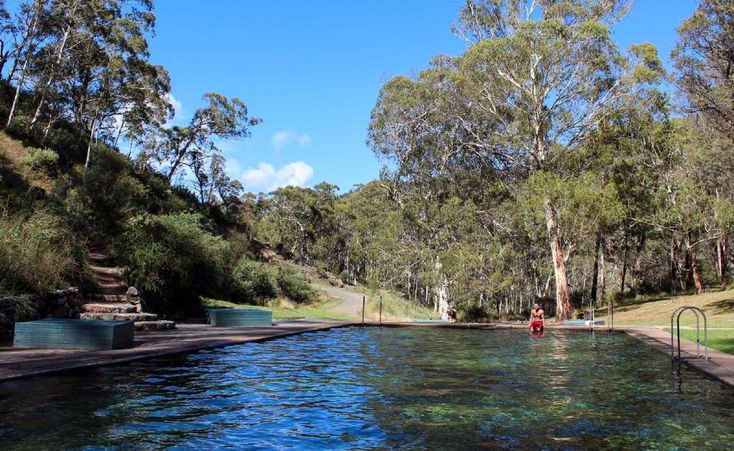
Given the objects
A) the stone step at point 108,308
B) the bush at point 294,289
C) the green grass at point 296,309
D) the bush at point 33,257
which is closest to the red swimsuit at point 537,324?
the green grass at point 296,309

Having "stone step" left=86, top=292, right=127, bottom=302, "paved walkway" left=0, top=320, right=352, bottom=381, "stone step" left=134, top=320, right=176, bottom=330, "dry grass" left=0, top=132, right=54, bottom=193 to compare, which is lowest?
"paved walkway" left=0, top=320, right=352, bottom=381

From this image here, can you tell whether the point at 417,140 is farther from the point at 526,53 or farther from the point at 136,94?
the point at 136,94

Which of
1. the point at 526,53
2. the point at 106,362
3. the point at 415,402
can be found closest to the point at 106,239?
the point at 106,362

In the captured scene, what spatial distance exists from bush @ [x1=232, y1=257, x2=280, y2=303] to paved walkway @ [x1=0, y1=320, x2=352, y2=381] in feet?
45.5

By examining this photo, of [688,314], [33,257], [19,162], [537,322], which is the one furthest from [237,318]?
[688,314]

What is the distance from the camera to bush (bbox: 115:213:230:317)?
18.5 meters

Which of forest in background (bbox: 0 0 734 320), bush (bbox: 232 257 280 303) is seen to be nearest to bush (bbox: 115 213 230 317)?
forest in background (bbox: 0 0 734 320)

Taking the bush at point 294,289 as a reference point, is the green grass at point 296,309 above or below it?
below

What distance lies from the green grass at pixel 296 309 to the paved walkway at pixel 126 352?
820 cm

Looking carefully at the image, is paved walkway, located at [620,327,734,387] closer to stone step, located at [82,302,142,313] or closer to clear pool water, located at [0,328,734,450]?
clear pool water, located at [0,328,734,450]

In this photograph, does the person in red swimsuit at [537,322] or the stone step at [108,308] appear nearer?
the stone step at [108,308]

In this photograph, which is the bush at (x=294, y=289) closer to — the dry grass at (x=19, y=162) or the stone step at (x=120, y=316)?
the dry grass at (x=19, y=162)

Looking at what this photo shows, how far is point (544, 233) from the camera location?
122 feet

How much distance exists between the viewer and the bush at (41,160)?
3041 cm
